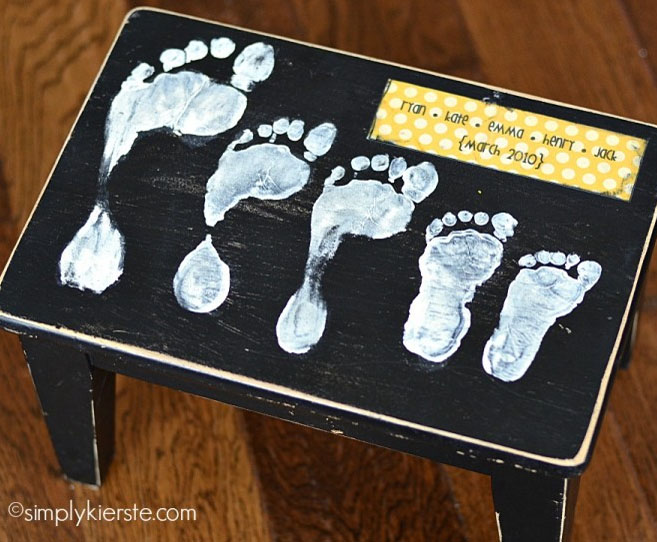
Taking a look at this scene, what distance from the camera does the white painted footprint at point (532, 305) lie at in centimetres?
88

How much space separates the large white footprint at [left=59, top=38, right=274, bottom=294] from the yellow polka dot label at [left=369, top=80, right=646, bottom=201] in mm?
136

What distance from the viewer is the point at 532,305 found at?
0.90 m

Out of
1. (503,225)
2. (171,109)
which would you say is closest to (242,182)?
(171,109)

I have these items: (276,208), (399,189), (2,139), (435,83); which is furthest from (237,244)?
(2,139)

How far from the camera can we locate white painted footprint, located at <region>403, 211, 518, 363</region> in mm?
890

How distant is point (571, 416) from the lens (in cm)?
85

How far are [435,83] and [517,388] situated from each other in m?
0.33

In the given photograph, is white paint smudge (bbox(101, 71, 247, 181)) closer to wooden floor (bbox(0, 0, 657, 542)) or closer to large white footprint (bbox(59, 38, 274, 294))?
large white footprint (bbox(59, 38, 274, 294))

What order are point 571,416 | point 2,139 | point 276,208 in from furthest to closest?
point 2,139, point 276,208, point 571,416

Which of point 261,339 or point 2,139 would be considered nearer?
point 261,339

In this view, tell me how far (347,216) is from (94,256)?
223 millimetres

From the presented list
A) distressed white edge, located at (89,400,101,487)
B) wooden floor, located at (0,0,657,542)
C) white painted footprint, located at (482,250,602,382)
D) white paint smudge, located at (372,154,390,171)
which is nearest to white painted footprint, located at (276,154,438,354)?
white paint smudge, located at (372,154,390,171)

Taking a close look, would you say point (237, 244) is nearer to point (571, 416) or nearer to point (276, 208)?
point (276, 208)

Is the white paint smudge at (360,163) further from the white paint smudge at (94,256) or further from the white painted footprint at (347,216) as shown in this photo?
the white paint smudge at (94,256)
